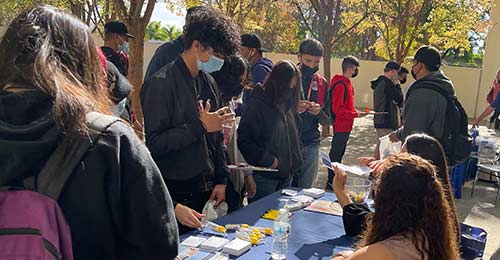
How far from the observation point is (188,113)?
103 inches

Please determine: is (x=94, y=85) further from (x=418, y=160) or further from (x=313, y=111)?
(x=313, y=111)

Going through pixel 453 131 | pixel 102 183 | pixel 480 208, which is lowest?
pixel 480 208

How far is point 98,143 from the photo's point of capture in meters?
1.11

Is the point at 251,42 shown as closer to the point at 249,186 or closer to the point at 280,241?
the point at 249,186

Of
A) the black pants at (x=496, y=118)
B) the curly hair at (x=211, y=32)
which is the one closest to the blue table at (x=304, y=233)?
the curly hair at (x=211, y=32)

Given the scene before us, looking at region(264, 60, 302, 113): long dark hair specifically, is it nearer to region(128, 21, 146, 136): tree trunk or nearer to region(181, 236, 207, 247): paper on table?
region(181, 236, 207, 247): paper on table

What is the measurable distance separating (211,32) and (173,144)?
0.65m

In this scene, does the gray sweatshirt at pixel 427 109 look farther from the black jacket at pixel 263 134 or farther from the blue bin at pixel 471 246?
the blue bin at pixel 471 246

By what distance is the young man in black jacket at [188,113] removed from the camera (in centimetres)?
257

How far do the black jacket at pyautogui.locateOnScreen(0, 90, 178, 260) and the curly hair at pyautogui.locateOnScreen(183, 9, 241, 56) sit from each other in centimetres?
150

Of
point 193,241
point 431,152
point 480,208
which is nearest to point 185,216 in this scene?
point 193,241

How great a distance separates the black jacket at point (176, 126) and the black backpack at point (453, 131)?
8.65ft

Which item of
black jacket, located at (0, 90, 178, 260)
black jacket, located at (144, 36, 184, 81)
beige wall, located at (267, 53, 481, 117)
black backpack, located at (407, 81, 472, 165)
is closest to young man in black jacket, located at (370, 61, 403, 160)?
black backpack, located at (407, 81, 472, 165)

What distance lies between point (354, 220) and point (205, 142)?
96 centimetres
